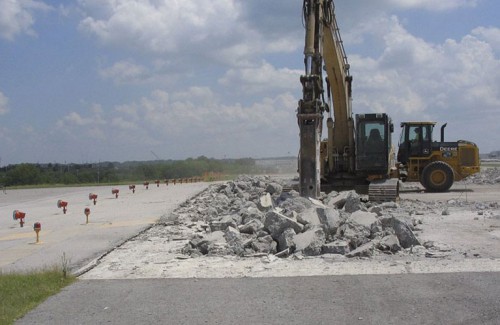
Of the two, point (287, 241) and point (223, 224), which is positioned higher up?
point (223, 224)

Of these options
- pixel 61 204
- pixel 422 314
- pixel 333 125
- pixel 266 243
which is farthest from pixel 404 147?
pixel 422 314

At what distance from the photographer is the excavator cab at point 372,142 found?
22.7 metres

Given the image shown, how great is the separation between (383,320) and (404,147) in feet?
71.2

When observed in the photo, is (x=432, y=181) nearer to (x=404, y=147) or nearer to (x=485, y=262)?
(x=404, y=147)

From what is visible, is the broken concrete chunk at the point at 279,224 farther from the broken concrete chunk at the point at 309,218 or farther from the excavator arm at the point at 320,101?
the excavator arm at the point at 320,101

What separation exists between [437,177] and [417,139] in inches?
79.2

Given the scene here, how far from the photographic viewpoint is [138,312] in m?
7.48

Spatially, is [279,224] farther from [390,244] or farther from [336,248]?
[390,244]

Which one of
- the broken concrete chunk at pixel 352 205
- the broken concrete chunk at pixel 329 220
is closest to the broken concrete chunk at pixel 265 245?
the broken concrete chunk at pixel 329 220

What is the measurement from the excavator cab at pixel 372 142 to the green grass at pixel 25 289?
49.7 feet

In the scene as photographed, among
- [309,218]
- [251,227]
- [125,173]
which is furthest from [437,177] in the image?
[125,173]

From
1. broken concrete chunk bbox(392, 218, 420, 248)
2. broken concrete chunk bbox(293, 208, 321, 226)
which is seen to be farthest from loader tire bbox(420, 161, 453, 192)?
broken concrete chunk bbox(392, 218, 420, 248)

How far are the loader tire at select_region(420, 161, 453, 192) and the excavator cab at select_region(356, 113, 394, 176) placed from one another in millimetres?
4608

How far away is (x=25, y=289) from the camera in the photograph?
859cm
